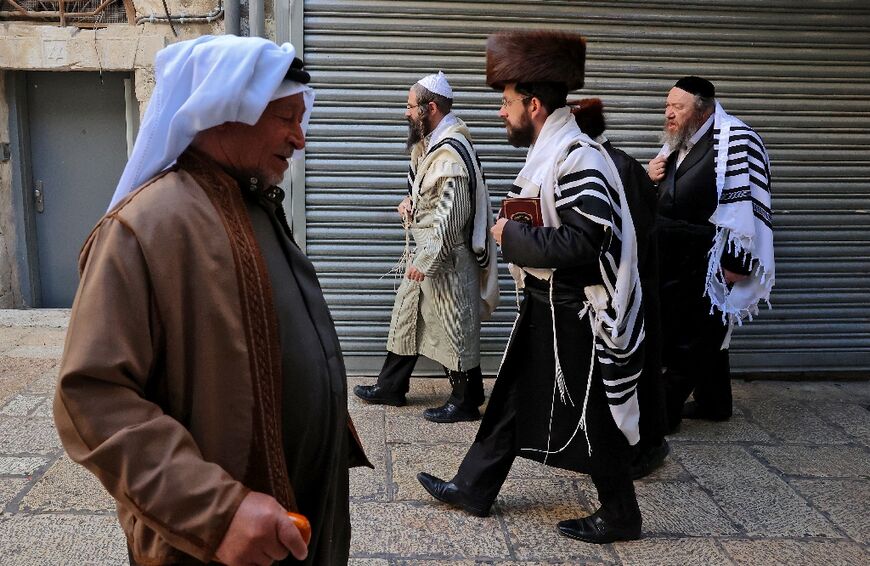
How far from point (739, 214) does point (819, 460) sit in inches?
57.5

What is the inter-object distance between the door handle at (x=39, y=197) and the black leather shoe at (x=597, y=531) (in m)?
6.02

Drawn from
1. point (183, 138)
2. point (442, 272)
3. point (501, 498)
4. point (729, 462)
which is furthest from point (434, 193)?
point (183, 138)

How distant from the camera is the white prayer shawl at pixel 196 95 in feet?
5.58

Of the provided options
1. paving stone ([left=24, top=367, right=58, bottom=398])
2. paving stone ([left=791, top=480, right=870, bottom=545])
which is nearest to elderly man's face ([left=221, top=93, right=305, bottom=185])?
paving stone ([left=791, top=480, right=870, bottom=545])

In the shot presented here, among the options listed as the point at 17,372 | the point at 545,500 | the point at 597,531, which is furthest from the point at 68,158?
the point at 597,531

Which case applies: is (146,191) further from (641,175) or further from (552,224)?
(641,175)

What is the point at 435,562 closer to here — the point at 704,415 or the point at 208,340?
the point at 208,340

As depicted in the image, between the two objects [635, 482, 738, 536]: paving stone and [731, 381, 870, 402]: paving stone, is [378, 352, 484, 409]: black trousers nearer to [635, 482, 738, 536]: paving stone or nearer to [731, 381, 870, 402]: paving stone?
[635, 482, 738, 536]: paving stone

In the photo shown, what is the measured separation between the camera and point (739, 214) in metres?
4.86

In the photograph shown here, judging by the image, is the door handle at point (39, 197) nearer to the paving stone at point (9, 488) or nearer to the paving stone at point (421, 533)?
the paving stone at point (9, 488)

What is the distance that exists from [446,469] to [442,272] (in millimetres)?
1190

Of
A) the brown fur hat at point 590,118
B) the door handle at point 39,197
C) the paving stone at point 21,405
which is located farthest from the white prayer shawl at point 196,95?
the door handle at point 39,197

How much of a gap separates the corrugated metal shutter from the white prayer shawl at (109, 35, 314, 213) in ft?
13.4

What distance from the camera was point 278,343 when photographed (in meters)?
1.75
